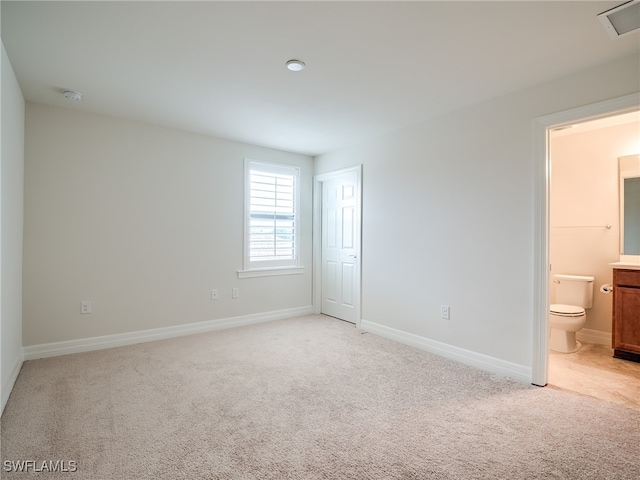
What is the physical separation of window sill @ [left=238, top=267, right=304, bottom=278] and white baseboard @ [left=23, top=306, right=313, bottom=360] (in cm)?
53

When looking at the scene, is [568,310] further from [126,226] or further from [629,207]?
[126,226]

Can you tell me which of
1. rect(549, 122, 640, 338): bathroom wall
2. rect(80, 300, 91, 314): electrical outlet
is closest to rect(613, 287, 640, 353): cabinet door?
rect(549, 122, 640, 338): bathroom wall

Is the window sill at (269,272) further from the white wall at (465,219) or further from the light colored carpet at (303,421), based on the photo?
the light colored carpet at (303,421)

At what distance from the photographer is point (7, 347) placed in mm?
2498

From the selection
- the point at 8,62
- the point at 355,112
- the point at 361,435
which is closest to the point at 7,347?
the point at 8,62

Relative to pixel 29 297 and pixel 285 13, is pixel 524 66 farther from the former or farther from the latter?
pixel 29 297

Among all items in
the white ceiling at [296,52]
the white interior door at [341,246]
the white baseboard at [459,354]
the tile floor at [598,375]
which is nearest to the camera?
the white ceiling at [296,52]

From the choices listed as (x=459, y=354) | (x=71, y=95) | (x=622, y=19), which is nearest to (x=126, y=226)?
(x=71, y=95)

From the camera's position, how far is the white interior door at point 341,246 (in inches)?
176

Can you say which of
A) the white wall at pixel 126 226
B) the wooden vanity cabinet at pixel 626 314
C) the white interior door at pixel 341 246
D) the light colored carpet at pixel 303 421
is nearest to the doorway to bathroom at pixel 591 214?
the wooden vanity cabinet at pixel 626 314

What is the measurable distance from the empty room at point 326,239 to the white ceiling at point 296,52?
0.8 inches

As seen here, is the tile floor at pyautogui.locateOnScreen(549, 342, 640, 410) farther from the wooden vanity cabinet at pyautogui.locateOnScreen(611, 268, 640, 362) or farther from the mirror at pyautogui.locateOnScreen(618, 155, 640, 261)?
the mirror at pyautogui.locateOnScreen(618, 155, 640, 261)

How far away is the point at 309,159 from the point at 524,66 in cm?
Answer: 317

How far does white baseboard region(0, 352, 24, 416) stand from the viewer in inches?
89.7
